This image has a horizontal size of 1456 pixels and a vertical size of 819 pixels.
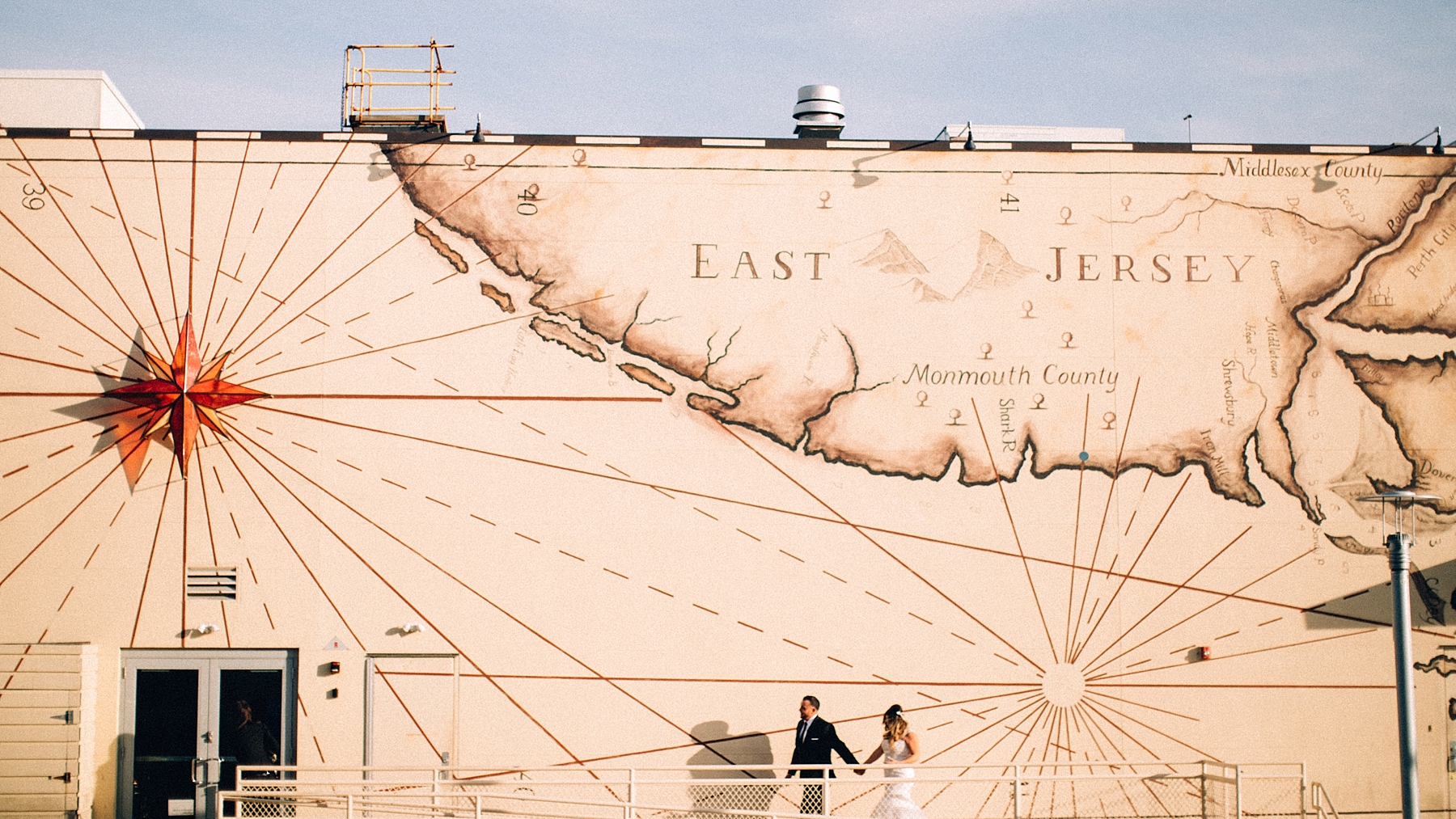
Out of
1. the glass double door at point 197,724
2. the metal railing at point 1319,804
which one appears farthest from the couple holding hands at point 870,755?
the glass double door at point 197,724

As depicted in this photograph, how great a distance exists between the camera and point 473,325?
13445 millimetres

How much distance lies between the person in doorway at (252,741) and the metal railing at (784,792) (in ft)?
0.72

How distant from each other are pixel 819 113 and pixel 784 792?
8180 millimetres

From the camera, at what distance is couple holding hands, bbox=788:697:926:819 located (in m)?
11.3

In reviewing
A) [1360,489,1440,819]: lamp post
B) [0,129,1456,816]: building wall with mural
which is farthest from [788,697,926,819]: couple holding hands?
[1360,489,1440,819]: lamp post

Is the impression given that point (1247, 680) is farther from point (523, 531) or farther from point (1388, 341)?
point (523, 531)

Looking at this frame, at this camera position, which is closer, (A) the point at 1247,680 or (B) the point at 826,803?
(B) the point at 826,803

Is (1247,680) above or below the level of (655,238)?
below

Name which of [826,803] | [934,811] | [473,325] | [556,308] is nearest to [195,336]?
[473,325]

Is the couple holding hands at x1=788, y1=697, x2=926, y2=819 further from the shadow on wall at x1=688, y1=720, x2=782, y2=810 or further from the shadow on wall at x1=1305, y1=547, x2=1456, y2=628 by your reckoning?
the shadow on wall at x1=1305, y1=547, x2=1456, y2=628

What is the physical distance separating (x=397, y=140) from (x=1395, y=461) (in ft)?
39.9

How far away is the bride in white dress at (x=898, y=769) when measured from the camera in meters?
11.2

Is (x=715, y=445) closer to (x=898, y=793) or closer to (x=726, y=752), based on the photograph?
(x=726, y=752)

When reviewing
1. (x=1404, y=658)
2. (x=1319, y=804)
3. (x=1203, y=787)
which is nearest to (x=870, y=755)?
(x=1203, y=787)
